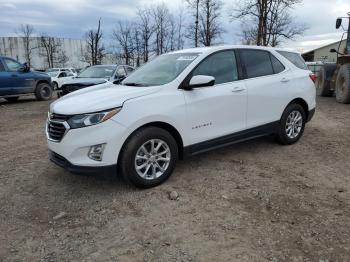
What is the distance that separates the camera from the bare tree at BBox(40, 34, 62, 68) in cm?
5475

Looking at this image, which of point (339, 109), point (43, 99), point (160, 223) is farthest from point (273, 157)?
point (43, 99)

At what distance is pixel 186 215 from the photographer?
357 cm

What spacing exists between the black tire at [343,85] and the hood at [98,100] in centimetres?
898

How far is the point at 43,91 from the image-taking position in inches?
582

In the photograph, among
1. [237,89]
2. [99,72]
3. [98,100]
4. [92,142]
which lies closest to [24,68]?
[99,72]

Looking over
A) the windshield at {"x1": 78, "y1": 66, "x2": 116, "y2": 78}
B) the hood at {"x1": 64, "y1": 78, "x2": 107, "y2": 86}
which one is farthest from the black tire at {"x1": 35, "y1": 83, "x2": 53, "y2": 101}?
the hood at {"x1": 64, "y1": 78, "x2": 107, "y2": 86}

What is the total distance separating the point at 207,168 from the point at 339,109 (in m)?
7.24

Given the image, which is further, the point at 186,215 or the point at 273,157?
the point at 273,157

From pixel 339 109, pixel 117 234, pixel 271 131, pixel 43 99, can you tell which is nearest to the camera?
pixel 117 234

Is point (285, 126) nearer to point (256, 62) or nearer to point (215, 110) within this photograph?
point (256, 62)

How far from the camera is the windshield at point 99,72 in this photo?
1180 centimetres

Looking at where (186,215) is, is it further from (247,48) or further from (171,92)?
(247,48)

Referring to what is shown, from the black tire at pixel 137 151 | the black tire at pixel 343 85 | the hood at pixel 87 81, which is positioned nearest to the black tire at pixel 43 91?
the hood at pixel 87 81

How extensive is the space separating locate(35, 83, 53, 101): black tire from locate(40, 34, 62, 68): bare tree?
42.2 metres
